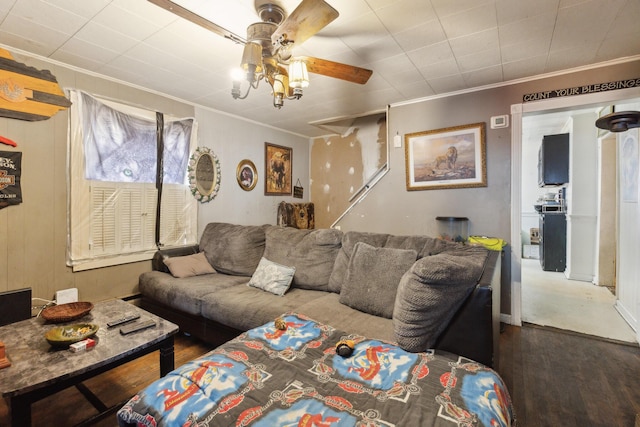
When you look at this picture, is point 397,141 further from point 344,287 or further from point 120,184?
point 120,184

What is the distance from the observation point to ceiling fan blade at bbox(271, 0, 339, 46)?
1404 mm

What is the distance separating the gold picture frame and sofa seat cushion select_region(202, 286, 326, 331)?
1965mm

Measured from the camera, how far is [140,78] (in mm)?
2945

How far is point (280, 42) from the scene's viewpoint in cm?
170

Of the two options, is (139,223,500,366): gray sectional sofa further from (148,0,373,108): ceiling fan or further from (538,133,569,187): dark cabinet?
(538,133,569,187): dark cabinet

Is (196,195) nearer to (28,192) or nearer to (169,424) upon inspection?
(28,192)

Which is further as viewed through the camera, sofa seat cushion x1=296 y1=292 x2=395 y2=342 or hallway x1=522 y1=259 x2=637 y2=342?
hallway x1=522 y1=259 x2=637 y2=342

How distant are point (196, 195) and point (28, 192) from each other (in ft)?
4.93

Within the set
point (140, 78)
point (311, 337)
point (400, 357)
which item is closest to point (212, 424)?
point (311, 337)

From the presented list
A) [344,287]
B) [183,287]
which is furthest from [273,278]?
[183,287]

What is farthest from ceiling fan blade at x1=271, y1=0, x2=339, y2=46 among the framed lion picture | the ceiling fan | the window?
the framed lion picture

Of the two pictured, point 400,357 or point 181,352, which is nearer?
point 400,357

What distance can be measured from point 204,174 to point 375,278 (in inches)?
107

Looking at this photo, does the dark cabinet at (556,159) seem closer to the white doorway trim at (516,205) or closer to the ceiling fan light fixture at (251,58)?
the white doorway trim at (516,205)
